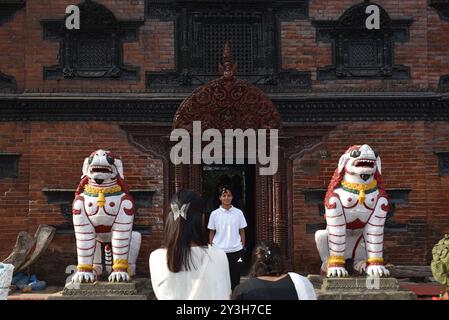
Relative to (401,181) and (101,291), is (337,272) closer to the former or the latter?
(401,181)

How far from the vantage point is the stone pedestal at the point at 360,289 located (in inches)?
347

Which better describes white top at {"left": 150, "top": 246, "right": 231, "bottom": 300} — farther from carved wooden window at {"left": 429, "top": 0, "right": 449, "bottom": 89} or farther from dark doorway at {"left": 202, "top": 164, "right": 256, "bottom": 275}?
carved wooden window at {"left": 429, "top": 0, "right": 449, "bottom": 89}

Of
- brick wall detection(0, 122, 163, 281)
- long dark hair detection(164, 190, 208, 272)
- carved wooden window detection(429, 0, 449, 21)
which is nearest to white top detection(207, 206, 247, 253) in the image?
brick wall detection(0, 122, 163, 281)

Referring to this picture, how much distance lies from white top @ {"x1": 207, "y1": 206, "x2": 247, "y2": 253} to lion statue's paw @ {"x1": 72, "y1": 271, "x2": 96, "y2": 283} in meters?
2.03

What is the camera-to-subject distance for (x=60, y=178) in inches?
440

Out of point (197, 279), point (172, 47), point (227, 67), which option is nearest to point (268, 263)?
point (197, 279)

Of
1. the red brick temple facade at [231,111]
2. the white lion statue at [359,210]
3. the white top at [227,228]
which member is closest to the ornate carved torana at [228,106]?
the red brick temple facade at [231,111]

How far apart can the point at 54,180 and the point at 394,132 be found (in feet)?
20.9

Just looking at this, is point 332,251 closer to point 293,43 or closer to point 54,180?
point 293,43

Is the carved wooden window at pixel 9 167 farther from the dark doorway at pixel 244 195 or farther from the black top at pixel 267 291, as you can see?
the black top at pixel 267 291

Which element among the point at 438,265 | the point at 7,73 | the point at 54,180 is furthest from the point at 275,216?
the point at 7,73

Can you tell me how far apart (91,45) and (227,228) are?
16.9 feet

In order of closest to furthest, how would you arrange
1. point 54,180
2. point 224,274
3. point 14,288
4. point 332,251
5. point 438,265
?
point 224,274 < point 438,265 < point 332,251 < point 14,288 < point 54,180

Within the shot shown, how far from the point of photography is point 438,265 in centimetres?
846
